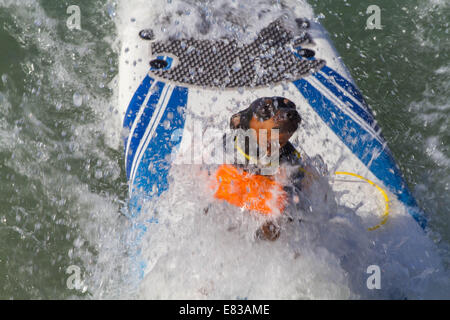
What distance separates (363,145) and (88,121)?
5.12 ft

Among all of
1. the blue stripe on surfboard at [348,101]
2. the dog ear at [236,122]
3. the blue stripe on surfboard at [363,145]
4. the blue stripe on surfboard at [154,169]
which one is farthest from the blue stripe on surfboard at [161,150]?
the blue stripe on surfboard at [348,101]

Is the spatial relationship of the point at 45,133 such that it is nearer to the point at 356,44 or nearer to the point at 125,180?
the point at 125,180

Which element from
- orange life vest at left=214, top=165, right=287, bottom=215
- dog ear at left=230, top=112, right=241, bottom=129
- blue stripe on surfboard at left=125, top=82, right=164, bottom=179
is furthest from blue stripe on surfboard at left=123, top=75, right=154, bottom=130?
orange life vest at left=214, top=165, right=287, bottom=215

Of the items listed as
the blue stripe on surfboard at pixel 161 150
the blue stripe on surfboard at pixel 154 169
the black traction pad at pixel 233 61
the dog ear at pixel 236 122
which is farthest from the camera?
the black traction pad at pixel 233 61

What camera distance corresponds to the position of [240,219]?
1.82 m

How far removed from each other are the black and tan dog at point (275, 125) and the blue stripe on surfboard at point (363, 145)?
1.80 feet

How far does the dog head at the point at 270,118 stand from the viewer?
5.71 ft

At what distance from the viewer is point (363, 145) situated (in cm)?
244

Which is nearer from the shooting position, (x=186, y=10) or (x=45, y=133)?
(x=186, y=10)

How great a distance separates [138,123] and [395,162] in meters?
1.37

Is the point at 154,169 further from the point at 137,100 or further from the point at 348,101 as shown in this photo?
the point at 348,101

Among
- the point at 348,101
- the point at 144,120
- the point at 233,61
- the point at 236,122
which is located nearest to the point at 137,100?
the point at 144,120

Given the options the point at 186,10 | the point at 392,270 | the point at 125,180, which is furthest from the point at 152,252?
the point at 186,10

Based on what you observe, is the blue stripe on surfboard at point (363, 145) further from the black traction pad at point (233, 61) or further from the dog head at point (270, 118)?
the dog head at point (270, 118)
